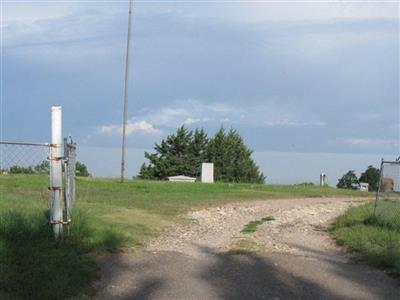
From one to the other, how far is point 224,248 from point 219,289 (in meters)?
2.65

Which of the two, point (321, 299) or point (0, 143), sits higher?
point (0, 143)

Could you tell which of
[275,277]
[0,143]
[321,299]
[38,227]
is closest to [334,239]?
[275,277]

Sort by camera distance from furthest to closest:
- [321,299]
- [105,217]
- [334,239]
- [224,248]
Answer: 1. [105,217]
2. [334,239]
3. [224,248]
4. [321,299]

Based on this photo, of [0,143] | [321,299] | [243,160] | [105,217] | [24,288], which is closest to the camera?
[24,288]

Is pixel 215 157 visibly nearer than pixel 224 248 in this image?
No

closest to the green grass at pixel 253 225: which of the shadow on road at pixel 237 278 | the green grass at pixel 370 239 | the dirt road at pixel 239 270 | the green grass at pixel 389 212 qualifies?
the dirt road at pixel 239 270

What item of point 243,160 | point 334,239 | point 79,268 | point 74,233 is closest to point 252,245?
point 334,239

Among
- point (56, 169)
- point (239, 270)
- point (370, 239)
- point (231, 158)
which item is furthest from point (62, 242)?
point (231, 158)

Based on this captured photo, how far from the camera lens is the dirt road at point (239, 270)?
283 inches

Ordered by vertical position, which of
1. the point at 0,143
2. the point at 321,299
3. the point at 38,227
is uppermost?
the point at 0,143

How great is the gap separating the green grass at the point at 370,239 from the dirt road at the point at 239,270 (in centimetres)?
22

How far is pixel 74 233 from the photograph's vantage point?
9070 mm

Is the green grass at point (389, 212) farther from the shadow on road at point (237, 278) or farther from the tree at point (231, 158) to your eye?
the tree at point (231, 158)

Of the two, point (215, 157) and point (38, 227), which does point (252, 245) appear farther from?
point (215, 157)
